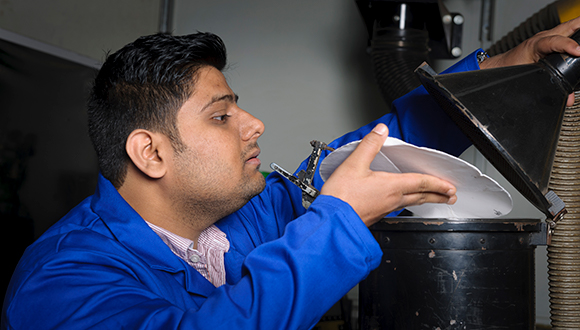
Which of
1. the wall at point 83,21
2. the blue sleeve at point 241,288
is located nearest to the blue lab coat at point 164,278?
the blue sleeve at point 241,288

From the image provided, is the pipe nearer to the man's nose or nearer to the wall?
the man's nose

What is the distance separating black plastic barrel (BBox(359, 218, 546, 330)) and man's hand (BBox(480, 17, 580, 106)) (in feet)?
1.35

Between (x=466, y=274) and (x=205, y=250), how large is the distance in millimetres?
759

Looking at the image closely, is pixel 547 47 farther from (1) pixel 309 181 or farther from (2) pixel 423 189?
(1) pixel 309 181

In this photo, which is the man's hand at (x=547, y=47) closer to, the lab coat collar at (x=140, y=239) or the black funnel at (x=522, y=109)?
the black funnel at (x=522, y=109)

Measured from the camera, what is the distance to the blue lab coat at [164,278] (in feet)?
2.51

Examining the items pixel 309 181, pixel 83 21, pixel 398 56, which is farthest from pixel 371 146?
pixel 83 21

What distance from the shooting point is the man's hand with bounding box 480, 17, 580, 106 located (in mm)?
926

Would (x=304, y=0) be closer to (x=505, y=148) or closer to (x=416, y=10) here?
(x=416, y=10)

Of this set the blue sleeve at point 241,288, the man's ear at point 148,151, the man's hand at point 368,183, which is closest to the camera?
the blue sleeve at point 241,288

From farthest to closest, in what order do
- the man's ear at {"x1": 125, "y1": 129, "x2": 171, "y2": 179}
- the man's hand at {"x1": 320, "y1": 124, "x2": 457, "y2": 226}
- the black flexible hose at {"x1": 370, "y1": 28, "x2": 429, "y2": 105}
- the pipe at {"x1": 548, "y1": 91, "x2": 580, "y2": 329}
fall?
the black flexible hose at {"x1": 370, "y1": 28, "x2": 429, "y2": 105} → the pipe at {"x1": 548, "y1": 91, "x2": 580, "y2": 329} → the man's ear at {"x1": 125, "y1": 129, "x2": 171, "y2": 179} → the man's hand at {"x1": 320, "y1": 124, "x2": 457, "y2": 226}

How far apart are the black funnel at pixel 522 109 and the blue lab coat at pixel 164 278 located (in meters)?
0.30

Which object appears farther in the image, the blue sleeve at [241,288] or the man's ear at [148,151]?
the man's ear at [148,151]

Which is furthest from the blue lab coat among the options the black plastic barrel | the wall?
the wall
